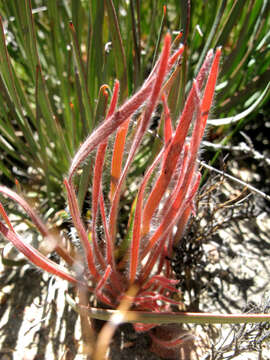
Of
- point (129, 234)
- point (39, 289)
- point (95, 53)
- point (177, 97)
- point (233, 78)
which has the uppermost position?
point (233, 78)

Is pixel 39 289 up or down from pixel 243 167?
down

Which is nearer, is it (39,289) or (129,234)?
(129,234)

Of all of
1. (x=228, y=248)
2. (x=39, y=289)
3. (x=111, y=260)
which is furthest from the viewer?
(x=228, y=248)

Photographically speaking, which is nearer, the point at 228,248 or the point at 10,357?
the point at 10,357

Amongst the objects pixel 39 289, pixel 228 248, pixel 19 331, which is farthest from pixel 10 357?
pixel 228 248

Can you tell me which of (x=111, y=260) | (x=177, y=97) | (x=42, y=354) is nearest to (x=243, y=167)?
(x=177, y=97)

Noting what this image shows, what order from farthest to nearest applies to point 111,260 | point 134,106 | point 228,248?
point 228,248
point 111,260
point 134,106

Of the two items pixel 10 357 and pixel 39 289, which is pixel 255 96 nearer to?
pixel 39 289

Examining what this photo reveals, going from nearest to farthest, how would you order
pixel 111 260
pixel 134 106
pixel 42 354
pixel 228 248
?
pixel 134 106 → pixel 111 260 → pixel 42 354 → pixel 228 248

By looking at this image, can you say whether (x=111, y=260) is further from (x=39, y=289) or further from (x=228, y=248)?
(x=228, y=248)
